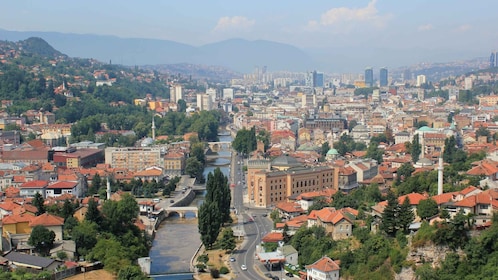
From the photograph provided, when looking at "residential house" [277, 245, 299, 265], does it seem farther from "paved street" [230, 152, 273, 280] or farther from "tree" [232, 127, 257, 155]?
"tree" [232, 127, 257, 155]

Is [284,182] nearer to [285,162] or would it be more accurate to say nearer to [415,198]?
[285,162]

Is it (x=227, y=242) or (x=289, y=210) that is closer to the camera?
(x=227, y=242)

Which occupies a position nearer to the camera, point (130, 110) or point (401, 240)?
point (401, 240)

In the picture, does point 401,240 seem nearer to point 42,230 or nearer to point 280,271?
point 280,271

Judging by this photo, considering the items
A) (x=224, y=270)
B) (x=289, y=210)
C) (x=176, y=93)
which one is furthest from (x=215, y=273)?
(x=176, y=93)

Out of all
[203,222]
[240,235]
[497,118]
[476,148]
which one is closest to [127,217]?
[203,222]

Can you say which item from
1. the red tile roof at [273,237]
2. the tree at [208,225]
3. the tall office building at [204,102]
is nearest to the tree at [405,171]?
the red tile roof at [273,237]
